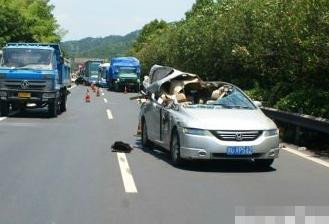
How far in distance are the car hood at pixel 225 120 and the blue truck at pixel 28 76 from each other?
12.2m

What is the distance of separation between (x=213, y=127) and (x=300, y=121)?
508cm

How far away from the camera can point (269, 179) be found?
1054 cm

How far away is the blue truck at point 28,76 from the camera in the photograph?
76.0 feet

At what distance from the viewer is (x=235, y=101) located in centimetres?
1267

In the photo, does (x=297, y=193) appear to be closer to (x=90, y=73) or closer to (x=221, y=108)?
(x=221, y=108)

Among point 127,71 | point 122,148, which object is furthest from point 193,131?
point 127,71

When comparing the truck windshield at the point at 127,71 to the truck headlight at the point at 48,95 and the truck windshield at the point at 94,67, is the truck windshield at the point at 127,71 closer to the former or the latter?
the truck windshield at the point at 94,67

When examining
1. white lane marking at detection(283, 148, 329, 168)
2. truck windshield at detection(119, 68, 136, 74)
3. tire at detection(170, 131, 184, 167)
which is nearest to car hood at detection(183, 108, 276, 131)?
tire at detection(170, 131, 184, 167)

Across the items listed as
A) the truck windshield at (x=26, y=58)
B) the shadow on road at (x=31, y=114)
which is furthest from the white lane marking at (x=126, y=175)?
the shadow on road at (x=31, y=114)

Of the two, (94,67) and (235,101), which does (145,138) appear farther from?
(94,67)

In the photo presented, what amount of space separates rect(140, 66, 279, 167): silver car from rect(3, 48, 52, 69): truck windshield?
33.7 ft

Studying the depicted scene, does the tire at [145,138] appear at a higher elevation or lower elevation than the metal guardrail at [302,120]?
lower

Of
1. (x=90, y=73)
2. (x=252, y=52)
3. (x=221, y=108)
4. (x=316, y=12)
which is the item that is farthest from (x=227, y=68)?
(x=90, y=73)

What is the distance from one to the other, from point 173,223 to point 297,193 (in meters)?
2.55
